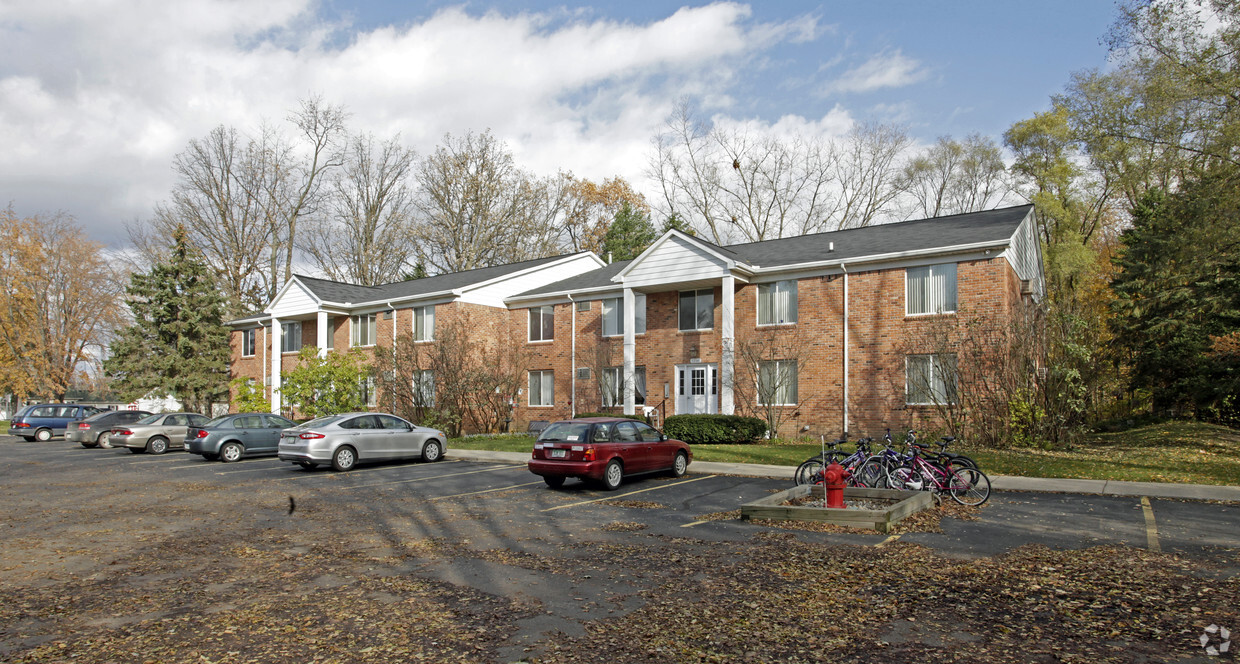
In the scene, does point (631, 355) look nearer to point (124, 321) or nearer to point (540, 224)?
point (540, 224)

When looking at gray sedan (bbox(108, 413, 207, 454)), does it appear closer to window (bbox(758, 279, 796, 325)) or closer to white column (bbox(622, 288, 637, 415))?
white column (bbox(622, 288, 637, 415))

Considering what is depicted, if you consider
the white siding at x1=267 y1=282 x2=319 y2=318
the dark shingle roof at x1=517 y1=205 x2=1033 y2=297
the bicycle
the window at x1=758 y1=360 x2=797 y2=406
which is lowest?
the bicycle

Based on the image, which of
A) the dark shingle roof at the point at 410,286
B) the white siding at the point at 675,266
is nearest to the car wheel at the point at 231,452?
the dark shingle roof at the point at 410,286

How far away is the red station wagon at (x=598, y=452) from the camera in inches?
533

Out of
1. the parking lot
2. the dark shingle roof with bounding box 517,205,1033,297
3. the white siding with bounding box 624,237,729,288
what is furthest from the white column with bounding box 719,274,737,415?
the parking lot

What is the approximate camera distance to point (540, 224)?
51938 millimetres

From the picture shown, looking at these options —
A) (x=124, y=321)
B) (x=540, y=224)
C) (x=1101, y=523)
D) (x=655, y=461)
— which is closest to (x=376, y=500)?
(x=655, y=461)

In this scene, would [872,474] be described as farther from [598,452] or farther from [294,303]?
[294,303]

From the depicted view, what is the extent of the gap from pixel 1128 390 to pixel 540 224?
35.3 meters

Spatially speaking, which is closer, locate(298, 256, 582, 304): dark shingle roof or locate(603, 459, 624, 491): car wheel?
locate(603, 459, 624, 491): car wheel

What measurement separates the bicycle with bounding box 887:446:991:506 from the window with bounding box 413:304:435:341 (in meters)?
23.5

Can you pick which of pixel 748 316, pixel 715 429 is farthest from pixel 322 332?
pixel 715 429

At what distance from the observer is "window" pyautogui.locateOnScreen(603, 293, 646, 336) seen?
28062 mm

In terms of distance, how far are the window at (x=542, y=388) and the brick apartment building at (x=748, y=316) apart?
0.22ft
